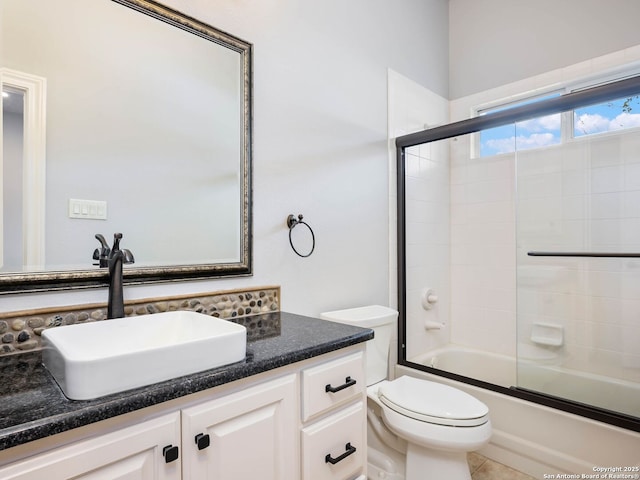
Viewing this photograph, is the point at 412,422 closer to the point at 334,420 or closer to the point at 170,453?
the point at 334,420

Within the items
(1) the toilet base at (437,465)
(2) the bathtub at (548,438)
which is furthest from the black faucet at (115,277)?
(2) the bathtub at (548,438)

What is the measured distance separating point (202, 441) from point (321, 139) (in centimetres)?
148

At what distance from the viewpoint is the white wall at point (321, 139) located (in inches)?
64.1

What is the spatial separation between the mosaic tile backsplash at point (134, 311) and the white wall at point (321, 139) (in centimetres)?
4

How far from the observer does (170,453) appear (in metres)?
0.77

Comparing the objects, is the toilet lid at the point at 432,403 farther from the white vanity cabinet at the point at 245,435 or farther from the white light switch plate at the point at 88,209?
the white light switch plate at the point at 88,209

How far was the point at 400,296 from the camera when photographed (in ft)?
7.80

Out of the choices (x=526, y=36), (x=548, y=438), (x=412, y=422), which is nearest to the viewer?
(x=412, y=422)

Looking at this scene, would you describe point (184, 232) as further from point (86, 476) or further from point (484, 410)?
point (484, 410)

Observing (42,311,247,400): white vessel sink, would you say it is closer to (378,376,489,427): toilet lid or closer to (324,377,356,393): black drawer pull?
(324,377,356,393): black drawer pull

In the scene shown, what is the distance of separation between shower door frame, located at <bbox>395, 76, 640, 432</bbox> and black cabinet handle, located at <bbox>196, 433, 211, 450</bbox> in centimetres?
173

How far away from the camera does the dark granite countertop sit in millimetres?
625

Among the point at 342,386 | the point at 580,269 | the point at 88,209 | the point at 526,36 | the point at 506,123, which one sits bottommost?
the point at 342,386

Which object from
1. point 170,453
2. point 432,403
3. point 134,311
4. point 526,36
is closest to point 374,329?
point 432,403
